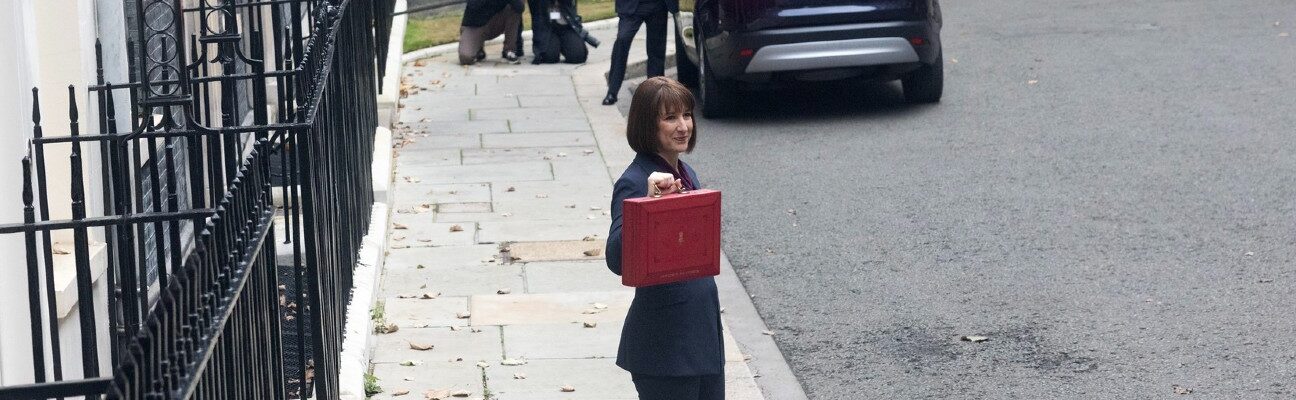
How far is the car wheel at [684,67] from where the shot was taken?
1417 cm

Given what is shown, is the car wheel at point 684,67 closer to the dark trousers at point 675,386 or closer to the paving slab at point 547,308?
the paving slab at point 547,308

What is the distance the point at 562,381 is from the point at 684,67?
28.1 feet

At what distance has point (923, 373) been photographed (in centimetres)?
616

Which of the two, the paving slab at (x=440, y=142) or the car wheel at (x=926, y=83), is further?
the car wheel at (x=926, y=83)

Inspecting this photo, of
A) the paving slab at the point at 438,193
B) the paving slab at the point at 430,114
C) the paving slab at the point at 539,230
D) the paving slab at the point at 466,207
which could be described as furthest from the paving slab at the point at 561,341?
the paving slab at the point at 430,114

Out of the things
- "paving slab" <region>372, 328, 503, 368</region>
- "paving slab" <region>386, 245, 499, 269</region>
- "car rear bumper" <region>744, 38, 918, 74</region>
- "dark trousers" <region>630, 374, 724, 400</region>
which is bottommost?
"paving slab" <region>386, 245, 499, 269</region>

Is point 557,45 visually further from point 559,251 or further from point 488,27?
point 559,251

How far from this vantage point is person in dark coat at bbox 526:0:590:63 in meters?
15.8

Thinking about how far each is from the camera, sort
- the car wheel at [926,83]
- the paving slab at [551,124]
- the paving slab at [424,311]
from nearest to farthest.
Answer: the paving slab at [424,311]
the paving slab at [551,124]
the car wheel at [926,83]

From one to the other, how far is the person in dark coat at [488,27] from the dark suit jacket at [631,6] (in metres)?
2.90

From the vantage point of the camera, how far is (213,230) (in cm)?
309

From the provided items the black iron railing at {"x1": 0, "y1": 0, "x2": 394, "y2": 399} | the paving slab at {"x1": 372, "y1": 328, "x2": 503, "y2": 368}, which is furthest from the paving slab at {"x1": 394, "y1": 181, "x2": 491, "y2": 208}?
the paving slab at {"x1": 372, "y1": 328, "x2": 503, "y2": 368}

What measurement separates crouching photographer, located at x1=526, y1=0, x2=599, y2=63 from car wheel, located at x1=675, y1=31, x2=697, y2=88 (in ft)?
4.77

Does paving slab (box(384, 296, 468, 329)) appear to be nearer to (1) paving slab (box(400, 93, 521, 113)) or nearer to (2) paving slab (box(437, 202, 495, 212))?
(2) paving slab (box(437, 202, 495, 212))
